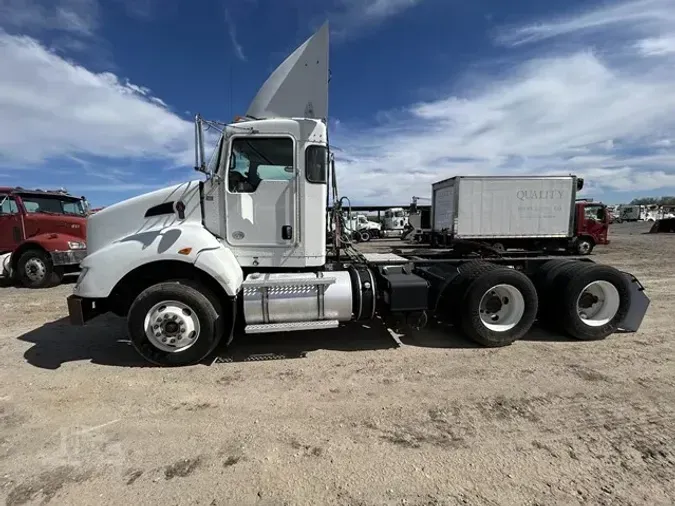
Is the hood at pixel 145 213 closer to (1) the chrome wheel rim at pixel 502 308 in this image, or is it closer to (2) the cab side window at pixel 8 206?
(1) the chrome wheel rim at pixel 502 308

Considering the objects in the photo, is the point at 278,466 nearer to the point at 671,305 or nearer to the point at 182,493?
the point at 182,493

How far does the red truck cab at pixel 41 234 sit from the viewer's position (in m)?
9.32

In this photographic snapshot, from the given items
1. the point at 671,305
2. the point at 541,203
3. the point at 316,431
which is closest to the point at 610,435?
the point at 316,431

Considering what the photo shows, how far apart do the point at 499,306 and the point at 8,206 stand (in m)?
12.8

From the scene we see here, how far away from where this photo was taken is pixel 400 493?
228cm

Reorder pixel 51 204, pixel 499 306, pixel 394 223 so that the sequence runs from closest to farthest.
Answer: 1. pixel 499 306
2. pixel 51 204
3. pixel 394 223

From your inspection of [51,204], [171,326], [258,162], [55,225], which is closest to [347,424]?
[171,326]

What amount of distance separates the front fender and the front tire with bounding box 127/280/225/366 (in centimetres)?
32

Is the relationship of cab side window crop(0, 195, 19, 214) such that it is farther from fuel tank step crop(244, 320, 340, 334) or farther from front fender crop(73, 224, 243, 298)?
fuel tank step crop(244, 320, 340, 334)

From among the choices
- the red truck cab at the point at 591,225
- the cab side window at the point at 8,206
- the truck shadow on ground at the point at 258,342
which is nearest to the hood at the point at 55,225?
the cab side window at the point at 8,206

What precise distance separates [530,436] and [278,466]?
1.97m

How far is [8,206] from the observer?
10094mm

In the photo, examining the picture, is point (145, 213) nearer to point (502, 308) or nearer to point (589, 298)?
point (502, 308)

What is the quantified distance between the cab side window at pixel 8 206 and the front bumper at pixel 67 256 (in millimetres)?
2278
